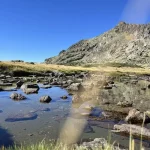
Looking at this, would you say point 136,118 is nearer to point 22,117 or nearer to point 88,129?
point 88,129

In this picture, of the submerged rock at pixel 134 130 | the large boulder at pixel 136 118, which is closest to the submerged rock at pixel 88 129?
the submerged rock at pixel 134 130

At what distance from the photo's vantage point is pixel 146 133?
1630cm

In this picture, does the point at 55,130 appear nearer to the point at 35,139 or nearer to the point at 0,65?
the point at 35,139

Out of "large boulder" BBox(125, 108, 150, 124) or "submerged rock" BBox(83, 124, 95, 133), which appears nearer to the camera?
"submerged rock" BBox(83, 124, 95, 133)

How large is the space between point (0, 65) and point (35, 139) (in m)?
59.9

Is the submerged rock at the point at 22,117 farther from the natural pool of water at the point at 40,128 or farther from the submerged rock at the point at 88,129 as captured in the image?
the submerged rock at the point at 88,129

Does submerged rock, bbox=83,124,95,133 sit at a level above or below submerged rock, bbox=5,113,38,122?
below

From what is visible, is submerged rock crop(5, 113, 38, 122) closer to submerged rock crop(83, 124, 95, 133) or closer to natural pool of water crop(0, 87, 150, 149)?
natural pool of water crop(0, 87, 150, 149)

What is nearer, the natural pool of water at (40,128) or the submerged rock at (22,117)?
the natural pool of water at (40,128)

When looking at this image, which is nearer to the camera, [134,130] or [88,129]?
[134,130]

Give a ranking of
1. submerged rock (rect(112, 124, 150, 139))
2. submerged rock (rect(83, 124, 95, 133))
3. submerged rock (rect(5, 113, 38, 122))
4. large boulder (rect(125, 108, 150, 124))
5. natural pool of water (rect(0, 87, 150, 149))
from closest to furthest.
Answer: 1. natural pool of water (rect(0, 87, 150, 149))
2. submerged rock (rect(112, 124, 150, 139))
3. submerged rock (rect(83, 124, 95, 133))
4. submerged rock (rect(5, 113, 38, 122))
5. large boulder (rect(125, 108, 150, 124))

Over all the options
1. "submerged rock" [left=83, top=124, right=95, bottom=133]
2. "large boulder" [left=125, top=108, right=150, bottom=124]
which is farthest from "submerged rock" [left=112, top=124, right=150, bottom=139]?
"large boulder" [left=125, top=108, right=150, bottom=124]

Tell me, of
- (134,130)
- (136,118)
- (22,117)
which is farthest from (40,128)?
(136,118)

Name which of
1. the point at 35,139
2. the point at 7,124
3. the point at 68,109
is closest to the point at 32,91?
the point at 68,109
